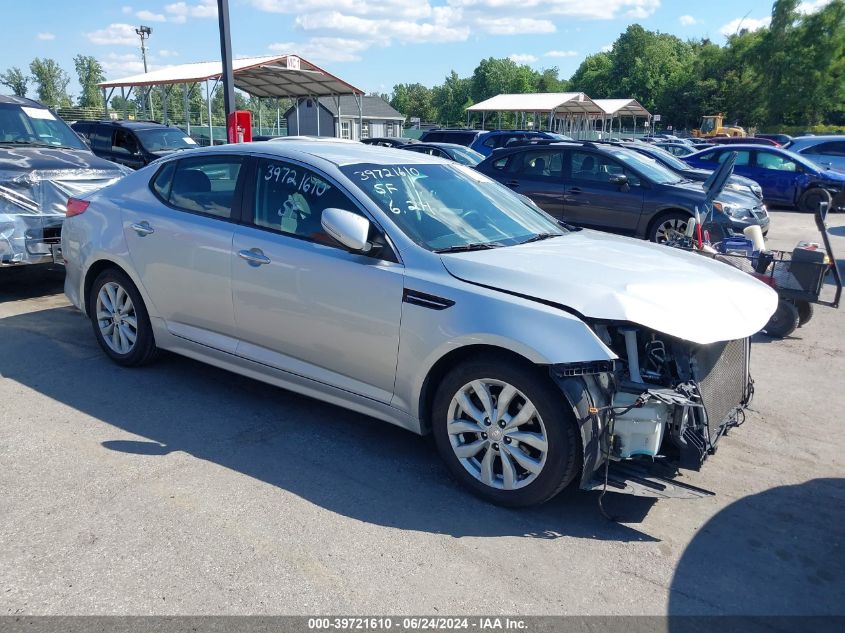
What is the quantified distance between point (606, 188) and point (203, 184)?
7.36 m

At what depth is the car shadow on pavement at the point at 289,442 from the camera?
11.4 feet

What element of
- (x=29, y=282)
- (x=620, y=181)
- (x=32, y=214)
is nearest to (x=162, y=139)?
(x=29, y=282)

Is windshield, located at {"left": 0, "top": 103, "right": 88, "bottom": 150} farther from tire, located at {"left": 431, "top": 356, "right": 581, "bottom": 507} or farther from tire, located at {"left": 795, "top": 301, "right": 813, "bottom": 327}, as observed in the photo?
tire, located at {"left": 795, "top": 301, "right": 813, "bottom": 327}

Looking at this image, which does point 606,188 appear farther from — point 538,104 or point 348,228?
point 538,104

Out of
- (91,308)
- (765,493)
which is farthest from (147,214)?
(765,493)

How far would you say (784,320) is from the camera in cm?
687

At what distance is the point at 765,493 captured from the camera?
3.77 meters

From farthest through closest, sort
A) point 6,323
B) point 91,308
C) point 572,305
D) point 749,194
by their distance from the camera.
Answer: point 749,194 → point 6,323 → point 91,308 → point 572,305

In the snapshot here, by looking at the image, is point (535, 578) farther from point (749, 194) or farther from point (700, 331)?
point (749, 194)

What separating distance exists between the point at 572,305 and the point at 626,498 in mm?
1176

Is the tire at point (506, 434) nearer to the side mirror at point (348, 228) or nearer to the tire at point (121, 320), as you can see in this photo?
the side mirror at point (348, 228)

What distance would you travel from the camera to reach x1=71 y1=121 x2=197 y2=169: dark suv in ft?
50.9

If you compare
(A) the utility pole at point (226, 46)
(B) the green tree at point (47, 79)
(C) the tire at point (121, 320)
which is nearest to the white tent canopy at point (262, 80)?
(A) the utility pole at point (226, 46)

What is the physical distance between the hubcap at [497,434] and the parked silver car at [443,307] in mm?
10
